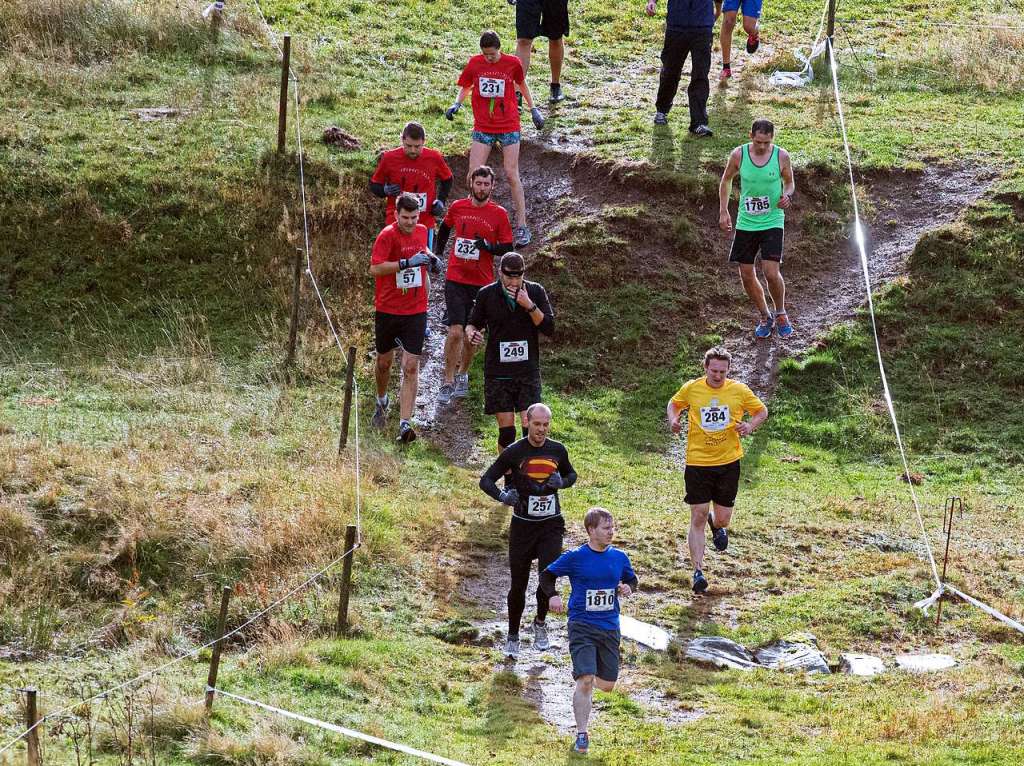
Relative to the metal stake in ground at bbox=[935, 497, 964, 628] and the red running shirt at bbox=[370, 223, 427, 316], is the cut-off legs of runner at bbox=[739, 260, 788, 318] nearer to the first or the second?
the metal stake in ground at bbox=[935, 497, 964, 628]

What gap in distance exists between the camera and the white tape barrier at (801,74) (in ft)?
66.8

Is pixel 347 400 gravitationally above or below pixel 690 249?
below

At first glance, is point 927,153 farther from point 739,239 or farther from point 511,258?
point 511,258

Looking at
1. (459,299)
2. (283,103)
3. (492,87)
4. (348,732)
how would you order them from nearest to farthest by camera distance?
(348,732) → (459,299) → (492,87) → (283,103)

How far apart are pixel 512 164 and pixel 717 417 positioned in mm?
6218

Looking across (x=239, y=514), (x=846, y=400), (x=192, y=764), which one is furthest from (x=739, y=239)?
(x=192, y=764)

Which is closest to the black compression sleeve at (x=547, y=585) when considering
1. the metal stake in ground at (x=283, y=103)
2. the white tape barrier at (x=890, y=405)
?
the white tape barrier at (x=890, y=405)

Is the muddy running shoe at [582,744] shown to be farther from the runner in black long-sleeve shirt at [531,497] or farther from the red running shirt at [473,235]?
the red running shirt at [473,235]

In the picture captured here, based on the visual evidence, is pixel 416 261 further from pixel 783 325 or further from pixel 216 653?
pixel 216 653

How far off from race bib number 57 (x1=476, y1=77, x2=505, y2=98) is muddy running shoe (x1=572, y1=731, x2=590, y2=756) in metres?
9.55

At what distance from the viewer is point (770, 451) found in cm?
1366

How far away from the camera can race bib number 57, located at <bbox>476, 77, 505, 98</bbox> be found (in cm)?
1542

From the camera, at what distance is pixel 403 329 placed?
41.2 feet

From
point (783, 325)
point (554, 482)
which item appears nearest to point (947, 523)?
point (783, 325)
